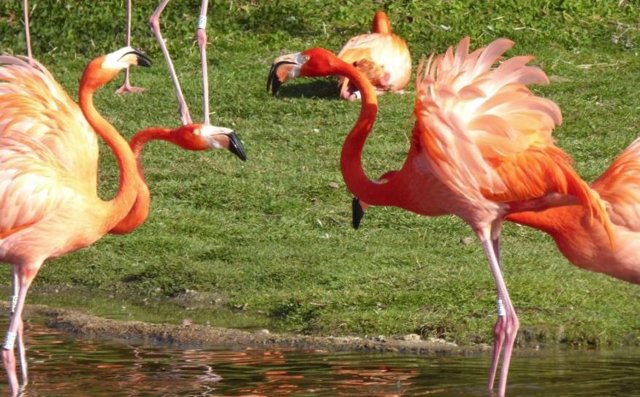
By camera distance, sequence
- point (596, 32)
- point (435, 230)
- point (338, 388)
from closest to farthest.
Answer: point (338, 388) → point (435, 230) → point (596, 32)

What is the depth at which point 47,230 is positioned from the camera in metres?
6.08

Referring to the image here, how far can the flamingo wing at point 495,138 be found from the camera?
5.91 metres

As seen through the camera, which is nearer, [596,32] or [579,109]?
[579,109]

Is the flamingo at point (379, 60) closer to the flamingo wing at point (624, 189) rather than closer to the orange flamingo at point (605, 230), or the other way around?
the flamingo wing at point (624, 189)

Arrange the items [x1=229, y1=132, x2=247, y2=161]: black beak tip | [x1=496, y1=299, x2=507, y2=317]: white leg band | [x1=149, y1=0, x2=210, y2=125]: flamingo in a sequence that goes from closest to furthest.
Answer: [x1=496, y1=299, x2=507, y2=317]: white leg band → [x1=229, y1=132, x2=247, y2=161]: black beak tip → [x1=149, y1=0, x2=210, y2=125]: flamingo

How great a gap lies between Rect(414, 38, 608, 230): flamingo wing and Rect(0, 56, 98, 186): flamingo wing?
1548 mm

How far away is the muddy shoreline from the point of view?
638cm

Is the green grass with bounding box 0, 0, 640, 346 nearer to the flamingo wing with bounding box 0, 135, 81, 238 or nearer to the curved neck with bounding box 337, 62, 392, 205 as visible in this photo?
the curved neck with bounding box 337, 62, 392, 205

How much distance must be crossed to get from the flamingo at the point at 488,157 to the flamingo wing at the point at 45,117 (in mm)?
1393

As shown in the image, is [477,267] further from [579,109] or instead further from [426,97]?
[579,109]

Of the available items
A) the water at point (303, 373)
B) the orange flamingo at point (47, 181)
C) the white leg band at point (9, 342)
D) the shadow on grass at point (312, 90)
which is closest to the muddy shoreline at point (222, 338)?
the water at point (303, 373)

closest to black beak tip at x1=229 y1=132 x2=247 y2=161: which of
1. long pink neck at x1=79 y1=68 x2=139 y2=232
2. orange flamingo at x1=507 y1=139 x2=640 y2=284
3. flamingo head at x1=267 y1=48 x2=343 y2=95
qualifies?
flamingo head at x1=267 y1=48 x2=343 y2=95

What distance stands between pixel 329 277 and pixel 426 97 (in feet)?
5.57

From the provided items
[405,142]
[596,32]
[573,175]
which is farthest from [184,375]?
[596,32]
